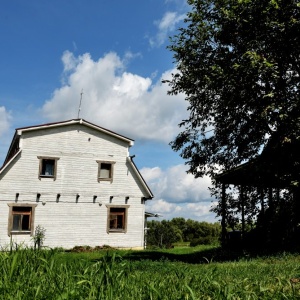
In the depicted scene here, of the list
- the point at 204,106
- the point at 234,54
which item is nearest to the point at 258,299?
the point at 234,54

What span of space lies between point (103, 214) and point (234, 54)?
17.7 metres

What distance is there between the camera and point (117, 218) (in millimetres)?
31859

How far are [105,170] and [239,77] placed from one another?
688 inches

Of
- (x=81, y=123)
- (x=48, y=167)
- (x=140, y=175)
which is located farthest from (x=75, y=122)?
(x=140, y=175)

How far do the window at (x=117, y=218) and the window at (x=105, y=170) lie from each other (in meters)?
2.37

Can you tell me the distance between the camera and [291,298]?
13.5 feet

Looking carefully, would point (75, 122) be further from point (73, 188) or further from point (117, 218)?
point (117, 218)

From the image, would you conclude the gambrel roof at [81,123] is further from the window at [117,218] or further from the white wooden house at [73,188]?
the window at [117,218]

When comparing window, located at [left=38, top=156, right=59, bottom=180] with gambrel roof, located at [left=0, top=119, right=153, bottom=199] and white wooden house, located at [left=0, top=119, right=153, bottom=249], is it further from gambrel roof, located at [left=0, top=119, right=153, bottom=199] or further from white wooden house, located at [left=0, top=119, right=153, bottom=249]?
gambrel roof, located at [left=0, top=119, right=153, bottom=199]

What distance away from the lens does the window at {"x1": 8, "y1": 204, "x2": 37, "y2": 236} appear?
28.3 metres

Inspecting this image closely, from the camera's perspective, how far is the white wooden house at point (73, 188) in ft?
94.4

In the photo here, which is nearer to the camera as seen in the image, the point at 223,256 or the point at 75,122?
the point at 223,256

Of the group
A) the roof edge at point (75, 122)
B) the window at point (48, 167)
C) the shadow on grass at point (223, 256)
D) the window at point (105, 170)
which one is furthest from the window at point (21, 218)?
the shadow on grass at point (223, 256)

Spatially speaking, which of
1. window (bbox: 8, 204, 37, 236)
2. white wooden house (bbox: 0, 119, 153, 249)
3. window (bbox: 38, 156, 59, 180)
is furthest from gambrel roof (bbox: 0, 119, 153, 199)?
window (bbox: 8, 204, 37, 236)
